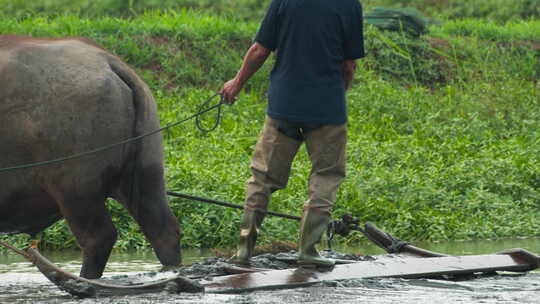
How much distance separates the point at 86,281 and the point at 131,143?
4.63 feet

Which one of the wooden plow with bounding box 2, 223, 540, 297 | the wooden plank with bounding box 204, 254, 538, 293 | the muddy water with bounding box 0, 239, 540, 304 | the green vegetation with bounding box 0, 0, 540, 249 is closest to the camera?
the muddy water with bounding box 0, 239, 540, 304

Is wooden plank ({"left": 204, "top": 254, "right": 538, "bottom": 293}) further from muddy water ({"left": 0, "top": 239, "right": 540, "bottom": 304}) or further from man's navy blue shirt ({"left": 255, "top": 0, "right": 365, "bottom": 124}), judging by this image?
man's navy blue shirt ({"left": 255, "top": 0, "right": 365, "bottom": 124})

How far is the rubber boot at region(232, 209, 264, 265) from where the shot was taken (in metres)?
6.61

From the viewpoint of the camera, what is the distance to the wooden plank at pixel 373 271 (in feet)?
20.4

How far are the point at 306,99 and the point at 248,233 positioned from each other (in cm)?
90

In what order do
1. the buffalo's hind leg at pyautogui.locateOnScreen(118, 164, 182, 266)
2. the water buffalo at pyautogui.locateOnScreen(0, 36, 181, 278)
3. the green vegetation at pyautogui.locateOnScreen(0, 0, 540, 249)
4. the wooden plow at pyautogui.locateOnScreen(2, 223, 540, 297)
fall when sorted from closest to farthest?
the wooden plow at pyautogui.locateOnScreen(2, 223, 540, 297), the water buffalo at pyautogui.locateOnScreen(0, 36, 181, 278), the buffalo's hind leg at pyautogui.locateOnScreen(118, 164, 182, 266), the green vegetation at pyautogui.locateOnScreen(0, 0, 540, 249)

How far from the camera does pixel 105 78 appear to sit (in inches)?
280

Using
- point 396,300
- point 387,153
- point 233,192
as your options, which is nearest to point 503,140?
point 387,153

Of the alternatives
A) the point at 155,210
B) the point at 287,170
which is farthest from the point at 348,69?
the point at 155,210

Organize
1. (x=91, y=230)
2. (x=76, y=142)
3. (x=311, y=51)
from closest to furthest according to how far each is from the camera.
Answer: (x=311, y=51) < (x=76, y=142) < (x=91, y=230)

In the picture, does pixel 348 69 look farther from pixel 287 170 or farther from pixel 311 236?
pixel 311 236

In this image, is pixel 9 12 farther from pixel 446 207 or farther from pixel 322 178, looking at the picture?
pixel 322 178

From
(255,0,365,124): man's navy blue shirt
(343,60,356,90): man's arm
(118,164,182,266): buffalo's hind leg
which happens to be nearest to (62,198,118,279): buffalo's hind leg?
(118,164,182,266): buffalo's hind leg

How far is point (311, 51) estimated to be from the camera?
6.50 metres
